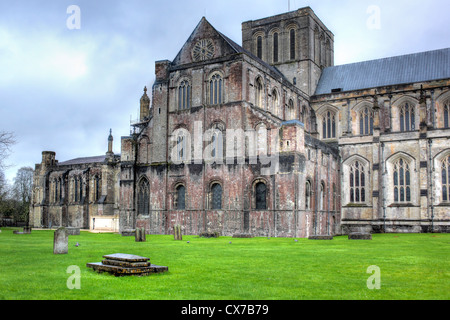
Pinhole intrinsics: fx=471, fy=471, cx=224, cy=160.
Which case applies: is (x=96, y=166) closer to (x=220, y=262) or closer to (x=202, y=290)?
(x=220, y=262)

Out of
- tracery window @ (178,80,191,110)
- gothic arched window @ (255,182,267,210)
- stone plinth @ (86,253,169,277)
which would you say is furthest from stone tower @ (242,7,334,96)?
stone plinth @ (86,253,169,277)

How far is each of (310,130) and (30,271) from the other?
4330 cm

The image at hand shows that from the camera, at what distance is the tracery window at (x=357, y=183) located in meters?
49.2

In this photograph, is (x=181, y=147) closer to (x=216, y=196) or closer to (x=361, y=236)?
Result: (x=216, y=196)

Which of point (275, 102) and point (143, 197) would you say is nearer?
point (143, 197)

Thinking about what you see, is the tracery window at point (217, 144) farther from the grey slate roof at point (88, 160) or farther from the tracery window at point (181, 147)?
the grey slate roof at point (88, 160)

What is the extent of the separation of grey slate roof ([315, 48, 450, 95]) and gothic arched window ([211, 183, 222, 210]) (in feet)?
71.8

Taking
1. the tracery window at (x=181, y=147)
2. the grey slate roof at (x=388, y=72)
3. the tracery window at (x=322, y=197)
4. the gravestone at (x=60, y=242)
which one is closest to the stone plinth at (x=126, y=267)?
the gravestone at (x=60, y=242)

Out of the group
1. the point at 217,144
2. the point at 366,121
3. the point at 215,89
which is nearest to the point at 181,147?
the point at 217,144

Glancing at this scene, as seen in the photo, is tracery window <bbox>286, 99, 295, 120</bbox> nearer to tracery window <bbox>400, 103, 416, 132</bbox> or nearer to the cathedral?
the cathedral

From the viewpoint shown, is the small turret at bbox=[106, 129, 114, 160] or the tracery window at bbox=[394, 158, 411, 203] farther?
the small turret at bbox=[106, 129, 114, 160]

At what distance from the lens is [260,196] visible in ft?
127

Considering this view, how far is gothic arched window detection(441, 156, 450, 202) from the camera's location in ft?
148

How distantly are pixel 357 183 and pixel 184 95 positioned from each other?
2045 centimetres
